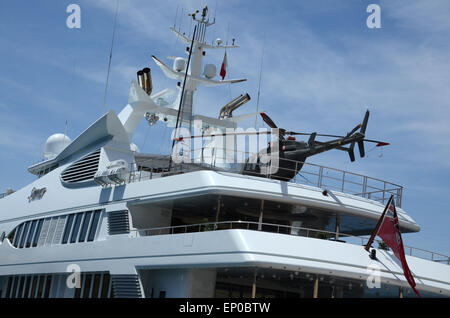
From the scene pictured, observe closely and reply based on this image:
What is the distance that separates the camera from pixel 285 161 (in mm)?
20859

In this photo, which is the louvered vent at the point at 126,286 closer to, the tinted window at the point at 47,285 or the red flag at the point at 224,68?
the tinted window at the point at 47,285

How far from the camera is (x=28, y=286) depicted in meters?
26.6

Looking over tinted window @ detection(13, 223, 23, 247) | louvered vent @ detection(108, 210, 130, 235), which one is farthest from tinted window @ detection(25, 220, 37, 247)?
louvered vent @ detection(108, 210, 130, 235)

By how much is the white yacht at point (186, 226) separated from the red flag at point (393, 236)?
0.28 meters

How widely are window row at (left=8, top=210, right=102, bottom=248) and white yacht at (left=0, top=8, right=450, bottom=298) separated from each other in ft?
0.21

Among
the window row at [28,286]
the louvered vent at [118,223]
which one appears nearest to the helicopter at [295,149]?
the louvered vent at [118,223]

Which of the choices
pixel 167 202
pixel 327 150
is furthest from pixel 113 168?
pixel 327 150

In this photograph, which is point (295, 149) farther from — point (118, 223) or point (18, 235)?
point (18, 235)

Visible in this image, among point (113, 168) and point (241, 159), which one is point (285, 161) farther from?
point (113, 168)

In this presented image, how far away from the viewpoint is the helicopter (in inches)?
791

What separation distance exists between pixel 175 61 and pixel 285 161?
391 inches

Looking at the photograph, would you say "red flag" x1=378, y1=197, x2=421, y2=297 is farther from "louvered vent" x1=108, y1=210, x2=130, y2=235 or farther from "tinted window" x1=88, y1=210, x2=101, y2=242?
"tinted window" x1=88, y1=210, x2=101, y2=242
